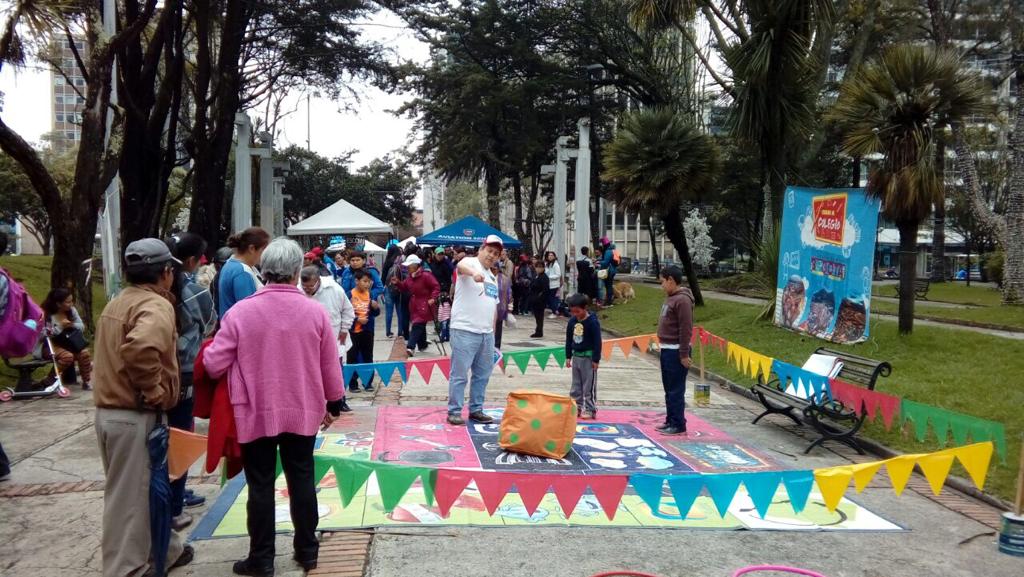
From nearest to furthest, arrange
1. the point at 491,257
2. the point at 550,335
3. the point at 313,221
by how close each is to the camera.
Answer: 1. the point at 491,257
2. the point at 550,335
3. the point at 313,221

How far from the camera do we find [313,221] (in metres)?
25.4

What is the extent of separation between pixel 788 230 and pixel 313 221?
54.7 ft

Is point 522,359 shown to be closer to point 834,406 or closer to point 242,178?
point 834,406

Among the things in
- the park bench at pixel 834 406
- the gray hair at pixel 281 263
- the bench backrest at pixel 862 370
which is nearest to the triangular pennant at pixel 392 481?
the gray hair at pixel 281 263

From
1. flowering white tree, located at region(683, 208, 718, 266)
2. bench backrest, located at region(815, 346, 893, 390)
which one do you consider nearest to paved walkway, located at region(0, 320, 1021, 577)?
bench backrest, located at region(815, 346, 893, 390)

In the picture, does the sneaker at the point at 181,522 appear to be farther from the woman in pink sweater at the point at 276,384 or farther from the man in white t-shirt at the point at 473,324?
the man in white t-shirt at the point at 473,324

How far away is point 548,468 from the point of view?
20.6 feet

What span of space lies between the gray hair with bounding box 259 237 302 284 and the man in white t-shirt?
3305 mm

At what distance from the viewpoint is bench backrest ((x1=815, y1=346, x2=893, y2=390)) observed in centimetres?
734

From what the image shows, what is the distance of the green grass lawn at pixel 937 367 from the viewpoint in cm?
731

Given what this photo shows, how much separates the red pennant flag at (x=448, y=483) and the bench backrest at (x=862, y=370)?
4605mm

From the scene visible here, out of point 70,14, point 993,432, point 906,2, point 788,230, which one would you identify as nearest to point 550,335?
point 788,230

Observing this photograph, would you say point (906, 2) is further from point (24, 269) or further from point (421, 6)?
point (24, 269)

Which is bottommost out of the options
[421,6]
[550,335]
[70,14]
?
[550,335]
